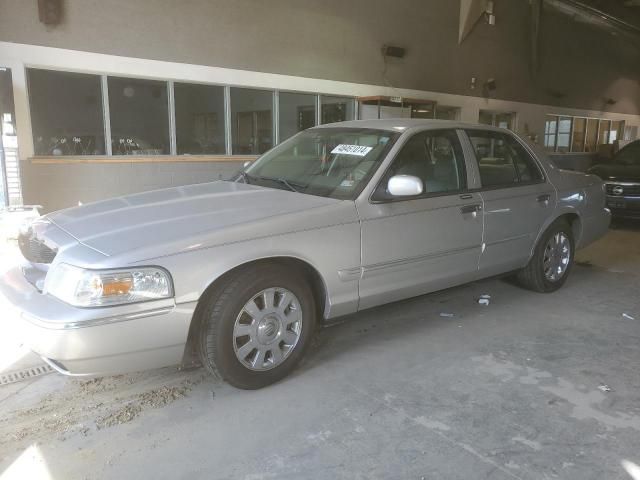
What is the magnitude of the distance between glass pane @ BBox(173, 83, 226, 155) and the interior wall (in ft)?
1.75

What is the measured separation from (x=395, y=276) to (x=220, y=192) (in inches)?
55.3

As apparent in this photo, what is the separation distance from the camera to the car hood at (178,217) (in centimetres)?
280

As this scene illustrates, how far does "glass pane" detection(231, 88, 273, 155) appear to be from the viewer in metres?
10.2

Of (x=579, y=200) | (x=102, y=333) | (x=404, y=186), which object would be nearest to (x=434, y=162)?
(x=404, y=186)

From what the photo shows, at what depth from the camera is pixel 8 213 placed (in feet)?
23.5

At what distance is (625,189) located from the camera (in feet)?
29.2

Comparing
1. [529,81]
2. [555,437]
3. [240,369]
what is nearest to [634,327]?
[555,437]

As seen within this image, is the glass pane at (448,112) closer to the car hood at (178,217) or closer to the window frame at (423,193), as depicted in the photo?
the window frame at (423,193)

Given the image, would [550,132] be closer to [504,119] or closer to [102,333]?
[504,119]

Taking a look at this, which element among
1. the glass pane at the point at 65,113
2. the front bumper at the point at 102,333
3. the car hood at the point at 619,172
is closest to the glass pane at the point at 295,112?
the glass pane at the point at 65,113

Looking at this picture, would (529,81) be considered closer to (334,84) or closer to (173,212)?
(334,84)

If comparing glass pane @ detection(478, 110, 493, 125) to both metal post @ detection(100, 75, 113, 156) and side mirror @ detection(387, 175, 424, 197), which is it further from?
side mirror @ detection(387, 175, 424, 197)

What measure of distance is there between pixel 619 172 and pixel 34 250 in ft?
30.9

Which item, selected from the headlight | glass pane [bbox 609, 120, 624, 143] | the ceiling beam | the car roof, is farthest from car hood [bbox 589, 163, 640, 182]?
glass pane [bbox 609, 120, 624, 143]
